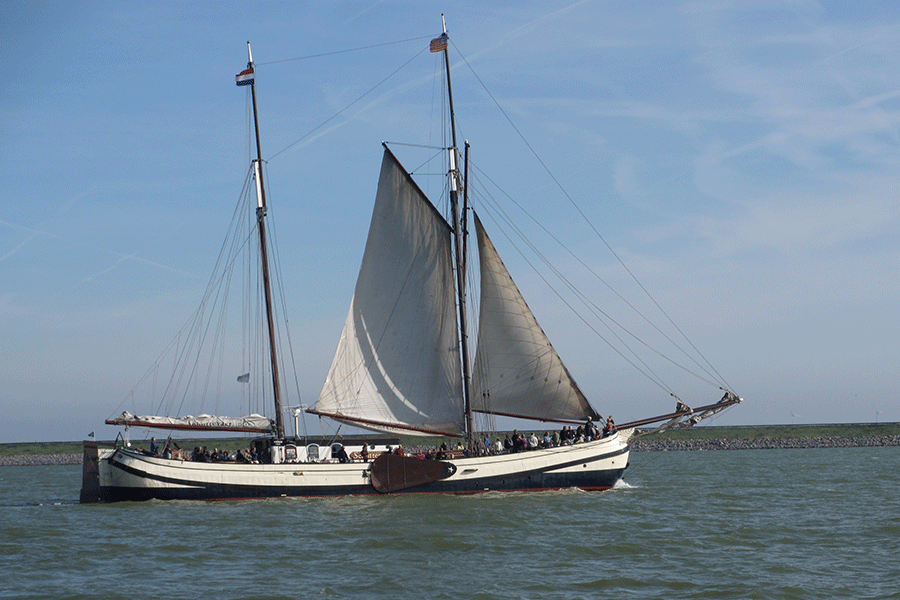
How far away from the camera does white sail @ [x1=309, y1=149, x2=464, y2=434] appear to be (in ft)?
148

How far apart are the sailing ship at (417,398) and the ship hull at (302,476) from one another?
52mm

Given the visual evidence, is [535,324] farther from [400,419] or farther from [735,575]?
[735,575]

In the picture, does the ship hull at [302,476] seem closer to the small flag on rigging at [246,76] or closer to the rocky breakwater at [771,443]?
the small flag on rigging at [246,76]

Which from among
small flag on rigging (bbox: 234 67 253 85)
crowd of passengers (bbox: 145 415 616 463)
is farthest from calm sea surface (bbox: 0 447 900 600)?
small flag on rigging (bbox: 234 67 253 85)

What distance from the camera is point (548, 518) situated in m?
34.4

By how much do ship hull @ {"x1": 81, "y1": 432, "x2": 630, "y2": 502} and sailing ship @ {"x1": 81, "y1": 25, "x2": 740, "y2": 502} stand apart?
52 mm

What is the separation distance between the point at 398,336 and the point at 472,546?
17921 mm

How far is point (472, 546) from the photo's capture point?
94.4 feet

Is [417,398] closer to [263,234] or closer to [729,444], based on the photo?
[263,234]

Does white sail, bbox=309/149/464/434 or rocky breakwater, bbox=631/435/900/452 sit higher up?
white sail, bbox=309/149/464/434

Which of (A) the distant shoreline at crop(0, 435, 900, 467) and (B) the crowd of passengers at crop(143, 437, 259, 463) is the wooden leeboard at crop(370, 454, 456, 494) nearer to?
(B) the crowd of passengers at crop(143, 437, 259, 463)

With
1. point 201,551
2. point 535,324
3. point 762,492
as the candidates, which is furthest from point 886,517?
point 201,551

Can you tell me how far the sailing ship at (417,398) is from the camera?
4244cm

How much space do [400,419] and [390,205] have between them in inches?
440
